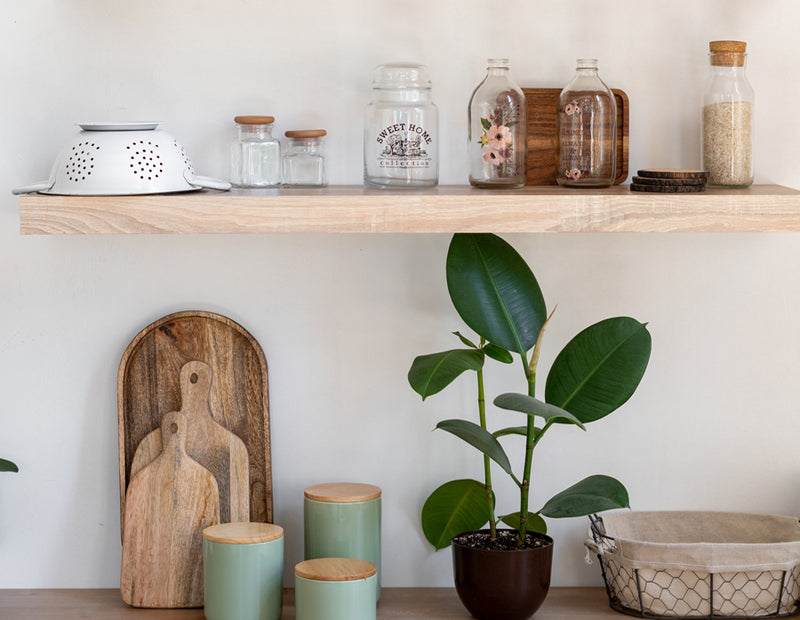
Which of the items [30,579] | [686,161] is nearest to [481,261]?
[686,161]

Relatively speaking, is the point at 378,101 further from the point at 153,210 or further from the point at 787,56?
the point at 787,56

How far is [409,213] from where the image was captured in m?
1.29

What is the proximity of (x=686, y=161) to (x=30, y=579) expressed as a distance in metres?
1.29

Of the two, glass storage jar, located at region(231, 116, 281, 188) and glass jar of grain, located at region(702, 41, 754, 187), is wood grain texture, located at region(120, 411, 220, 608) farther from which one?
glass jar of grain, located at region(702, 41, 754, 187)

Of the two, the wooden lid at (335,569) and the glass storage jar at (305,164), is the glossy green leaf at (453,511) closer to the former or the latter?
the wooden lid at (335,569)

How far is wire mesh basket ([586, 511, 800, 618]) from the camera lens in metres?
1.40

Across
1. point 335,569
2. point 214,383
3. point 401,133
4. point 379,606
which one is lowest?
point 379,606

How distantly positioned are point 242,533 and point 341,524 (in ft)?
0.50

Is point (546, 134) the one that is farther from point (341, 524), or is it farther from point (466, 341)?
point (341, 524)

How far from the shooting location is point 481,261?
4.70 ft

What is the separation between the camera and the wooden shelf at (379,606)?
148 cm

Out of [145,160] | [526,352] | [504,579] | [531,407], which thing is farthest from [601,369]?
[145,160]

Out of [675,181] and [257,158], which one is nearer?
[675,181]

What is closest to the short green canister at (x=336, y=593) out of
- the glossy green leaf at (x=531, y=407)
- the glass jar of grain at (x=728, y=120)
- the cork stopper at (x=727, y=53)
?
the glossy green leaf at (x=531, y=407)
